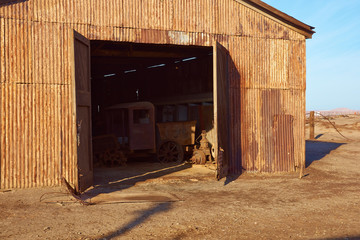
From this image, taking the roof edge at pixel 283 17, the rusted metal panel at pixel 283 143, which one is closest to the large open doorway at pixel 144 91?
the roof edge at pixel 283 17

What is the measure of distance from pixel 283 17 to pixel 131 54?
6.52 metres

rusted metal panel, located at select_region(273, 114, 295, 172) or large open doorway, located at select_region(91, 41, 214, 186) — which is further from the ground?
large open doorway, located at select_region(91, 41, 214, 186)

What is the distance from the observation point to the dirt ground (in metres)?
6.23

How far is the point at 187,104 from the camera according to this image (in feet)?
59.6

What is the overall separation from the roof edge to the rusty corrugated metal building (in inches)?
1.5

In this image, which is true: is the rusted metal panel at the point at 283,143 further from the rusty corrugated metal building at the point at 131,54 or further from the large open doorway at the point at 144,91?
the large open doorway at the point at 144,91

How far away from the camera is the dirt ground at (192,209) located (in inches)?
245

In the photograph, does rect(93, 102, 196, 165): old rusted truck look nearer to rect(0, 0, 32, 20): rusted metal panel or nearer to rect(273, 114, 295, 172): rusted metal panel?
rect(273, 114, 295, 172): rusted metal panel

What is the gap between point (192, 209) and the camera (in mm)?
7773

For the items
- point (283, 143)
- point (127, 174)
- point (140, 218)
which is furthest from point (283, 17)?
point (140, 218)

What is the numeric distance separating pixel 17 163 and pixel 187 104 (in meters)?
9.97

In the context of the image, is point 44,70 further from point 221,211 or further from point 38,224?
point 221,211

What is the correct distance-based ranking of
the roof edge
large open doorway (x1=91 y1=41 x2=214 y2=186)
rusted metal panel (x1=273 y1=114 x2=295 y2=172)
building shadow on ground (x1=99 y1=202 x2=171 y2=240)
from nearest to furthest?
building shadow on ground (x1=99 y1=202 x2=171 y2=240) < the roof edge < rusted metal panel (x1=273 y1=114 x2=295 y2=172) < large open doorway (x1=91 y1=41 x2=214 y2=186)

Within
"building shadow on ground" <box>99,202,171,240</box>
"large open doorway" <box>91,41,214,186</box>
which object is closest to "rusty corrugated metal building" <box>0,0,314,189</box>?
"large open doorway" <box>91,41,214,186</box>
